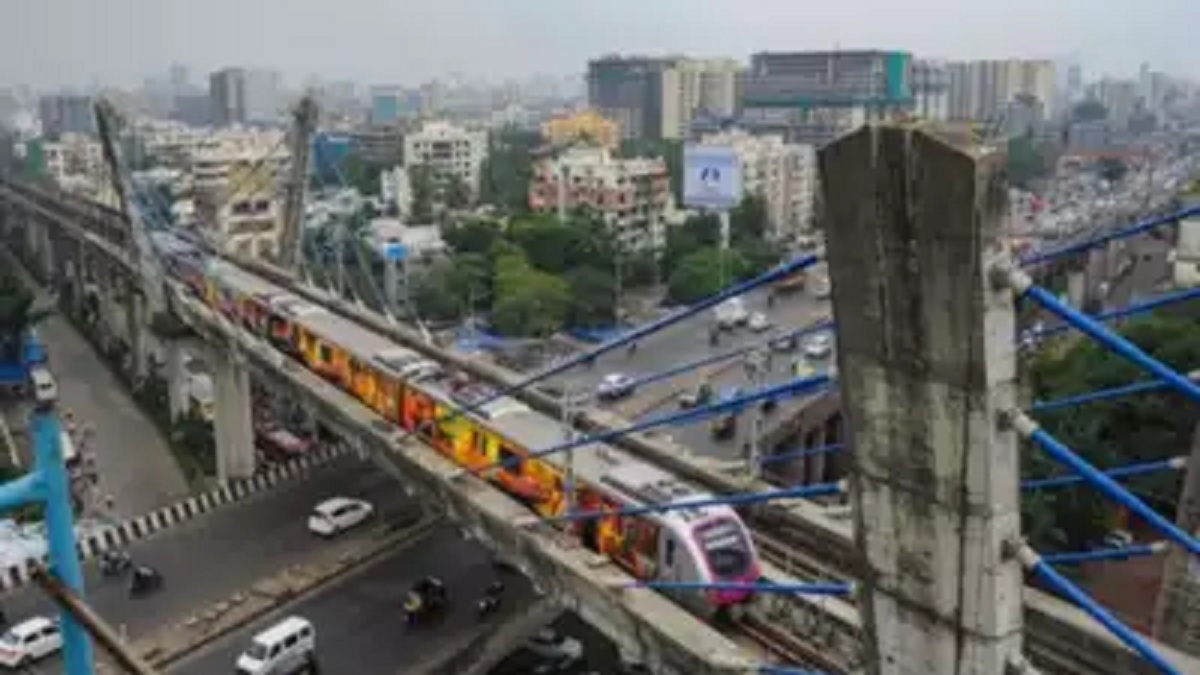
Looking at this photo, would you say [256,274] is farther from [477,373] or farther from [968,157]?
[968,157]

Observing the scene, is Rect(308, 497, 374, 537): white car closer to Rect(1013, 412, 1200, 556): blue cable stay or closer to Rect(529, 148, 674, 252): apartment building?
Rect(1013, 412, 1200, 556): blue cable stay

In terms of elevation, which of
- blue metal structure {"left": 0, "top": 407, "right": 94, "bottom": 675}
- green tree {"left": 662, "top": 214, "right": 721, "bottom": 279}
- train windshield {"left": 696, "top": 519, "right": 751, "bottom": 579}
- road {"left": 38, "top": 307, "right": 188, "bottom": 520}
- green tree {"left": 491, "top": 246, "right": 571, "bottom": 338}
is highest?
blue metal structure {"left": 0, "top": 407, "right": 94, "bottom": 675}

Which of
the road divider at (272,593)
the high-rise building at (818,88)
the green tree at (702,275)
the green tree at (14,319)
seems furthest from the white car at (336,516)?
the high-rise building at (818,88)

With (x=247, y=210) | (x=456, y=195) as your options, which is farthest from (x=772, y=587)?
(x=456, y=195)

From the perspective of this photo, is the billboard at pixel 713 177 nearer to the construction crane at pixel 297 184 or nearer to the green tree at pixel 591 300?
the green tree at pixel 591 300

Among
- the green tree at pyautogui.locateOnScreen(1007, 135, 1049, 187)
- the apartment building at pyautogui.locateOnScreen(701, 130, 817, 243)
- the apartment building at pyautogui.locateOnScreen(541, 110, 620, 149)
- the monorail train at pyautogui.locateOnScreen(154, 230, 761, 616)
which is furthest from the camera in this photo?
the apartment building at pyautogui.locateOnScreen(541, 110, 620, 149)

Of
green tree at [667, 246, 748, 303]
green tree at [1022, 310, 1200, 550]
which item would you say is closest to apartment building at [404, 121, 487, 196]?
green tree at [667, 246, 748, 303]

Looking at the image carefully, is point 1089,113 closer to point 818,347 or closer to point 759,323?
point 759,323
